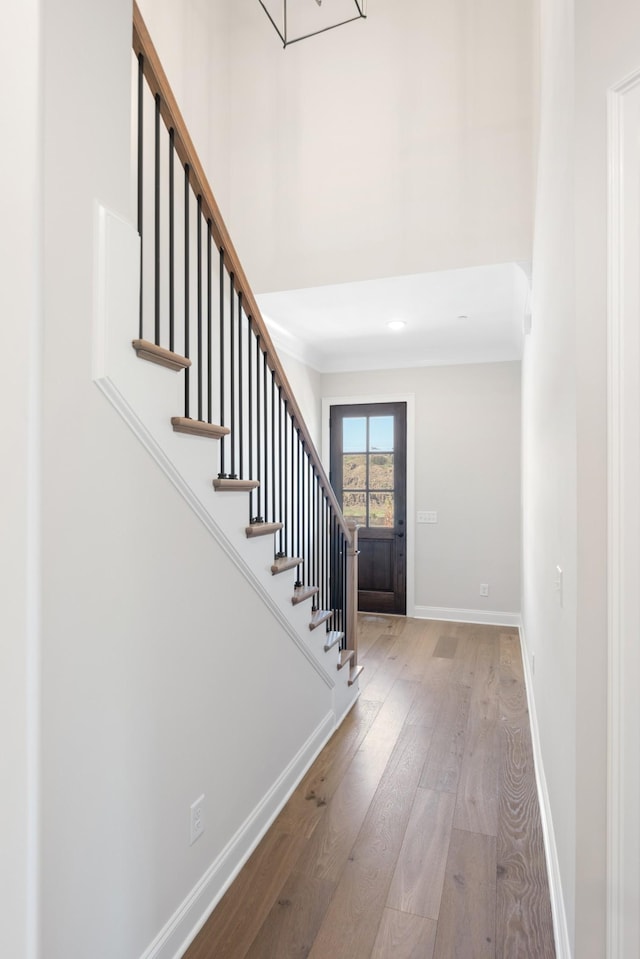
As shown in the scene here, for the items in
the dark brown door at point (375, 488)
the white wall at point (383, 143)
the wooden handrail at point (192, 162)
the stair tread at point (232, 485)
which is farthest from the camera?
the dark brown door at point (375, 488)

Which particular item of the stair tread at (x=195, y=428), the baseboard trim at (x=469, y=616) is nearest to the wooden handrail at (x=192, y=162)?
the stair tread at (x=195, y=428)

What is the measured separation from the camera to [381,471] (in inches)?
219

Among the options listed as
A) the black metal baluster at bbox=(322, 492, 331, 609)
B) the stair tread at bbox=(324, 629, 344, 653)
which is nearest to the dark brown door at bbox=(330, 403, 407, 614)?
the black metal baluster at bbox=(322, 492, 331, 609)

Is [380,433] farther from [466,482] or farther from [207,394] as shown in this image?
[207,394]

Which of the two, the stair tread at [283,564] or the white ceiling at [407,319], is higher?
the white ceiling at [407,319]

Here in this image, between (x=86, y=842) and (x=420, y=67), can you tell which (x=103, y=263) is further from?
(x=420, y=67)

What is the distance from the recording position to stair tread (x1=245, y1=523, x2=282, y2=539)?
1.93 m

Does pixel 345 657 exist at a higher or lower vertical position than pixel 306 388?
lower

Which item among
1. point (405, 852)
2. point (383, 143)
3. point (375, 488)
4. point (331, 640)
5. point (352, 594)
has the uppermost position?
point (383, 143)

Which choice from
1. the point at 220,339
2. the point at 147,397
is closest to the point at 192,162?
the point at 220,339

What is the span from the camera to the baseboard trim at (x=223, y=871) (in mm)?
1501

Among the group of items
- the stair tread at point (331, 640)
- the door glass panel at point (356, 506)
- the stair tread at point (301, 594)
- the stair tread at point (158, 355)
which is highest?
the stair tread at point (158, 355)

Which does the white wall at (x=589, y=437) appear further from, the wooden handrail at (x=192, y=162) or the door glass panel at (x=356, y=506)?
the door glass panel at (x=356, y=506)

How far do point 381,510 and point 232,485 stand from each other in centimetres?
390
